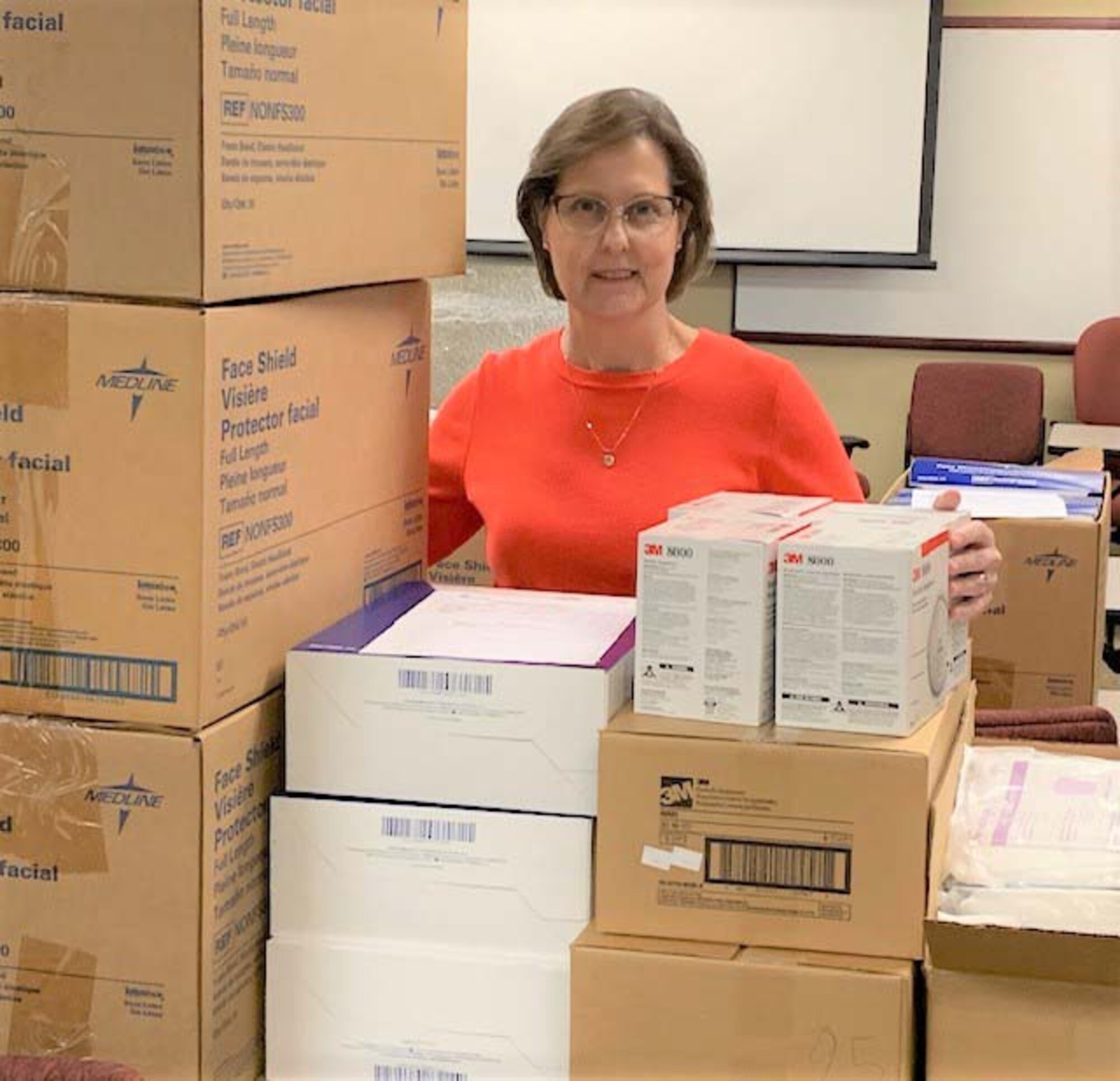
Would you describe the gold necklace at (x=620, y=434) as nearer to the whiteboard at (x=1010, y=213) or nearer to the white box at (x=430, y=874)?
the white box at (x=430, y=874)

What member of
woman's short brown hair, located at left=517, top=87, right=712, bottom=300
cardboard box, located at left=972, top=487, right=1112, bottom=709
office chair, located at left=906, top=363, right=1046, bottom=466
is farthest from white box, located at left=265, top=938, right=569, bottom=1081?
office chair, located at left=906, top=363, right=1046, bottom=466

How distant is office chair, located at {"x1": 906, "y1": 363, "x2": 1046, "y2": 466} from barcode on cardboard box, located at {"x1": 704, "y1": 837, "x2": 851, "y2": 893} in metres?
4.93

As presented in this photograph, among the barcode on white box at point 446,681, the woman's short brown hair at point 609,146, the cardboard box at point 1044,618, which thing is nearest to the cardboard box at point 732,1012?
the barcode on white box at point 446,681

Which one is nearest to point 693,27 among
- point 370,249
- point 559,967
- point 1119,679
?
point 1119,679

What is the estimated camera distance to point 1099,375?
6.35m

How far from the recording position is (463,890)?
157 cm

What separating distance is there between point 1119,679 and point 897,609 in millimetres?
3694

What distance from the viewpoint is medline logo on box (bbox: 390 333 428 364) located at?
1.87m

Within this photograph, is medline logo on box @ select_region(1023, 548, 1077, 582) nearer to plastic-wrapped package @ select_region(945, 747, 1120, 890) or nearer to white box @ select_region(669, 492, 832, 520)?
plastic-wrapped package @ select_region(945, 747, 1120, 890)

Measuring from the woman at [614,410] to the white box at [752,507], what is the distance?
0.38 meters

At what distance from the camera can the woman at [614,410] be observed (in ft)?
7.10

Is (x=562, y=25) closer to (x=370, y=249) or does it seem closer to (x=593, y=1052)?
(x=370, y=249)

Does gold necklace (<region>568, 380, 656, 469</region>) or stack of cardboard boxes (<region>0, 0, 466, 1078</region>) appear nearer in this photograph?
Result: stack of cardboard boxes (<region>0, 0, 466, 1078</region>)

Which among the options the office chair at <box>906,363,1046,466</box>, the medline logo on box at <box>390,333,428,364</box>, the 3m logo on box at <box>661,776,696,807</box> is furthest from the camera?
the office chair at <box>906,363,1046,466</box>
